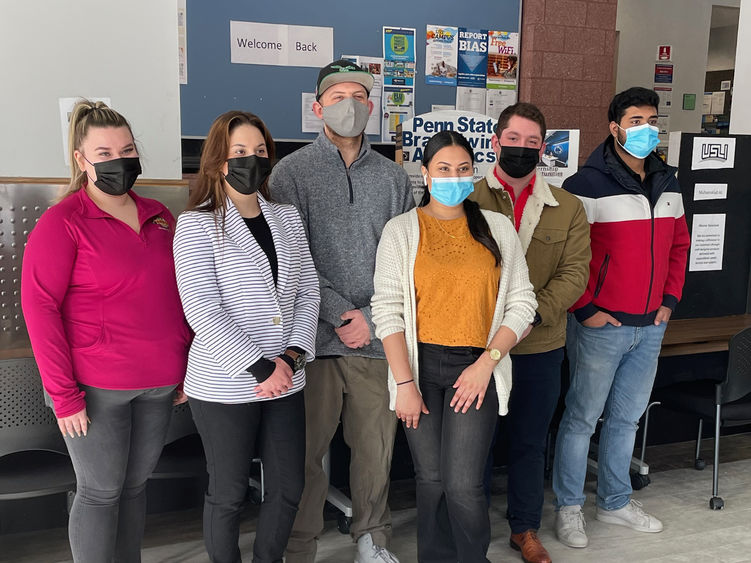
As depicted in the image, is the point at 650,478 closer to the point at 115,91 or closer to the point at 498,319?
the point at 498,319

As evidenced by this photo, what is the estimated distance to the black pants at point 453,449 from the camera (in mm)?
2242

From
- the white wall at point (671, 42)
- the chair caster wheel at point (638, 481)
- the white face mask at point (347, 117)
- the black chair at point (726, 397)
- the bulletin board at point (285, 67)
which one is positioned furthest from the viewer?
the white wall at point (671, 42)

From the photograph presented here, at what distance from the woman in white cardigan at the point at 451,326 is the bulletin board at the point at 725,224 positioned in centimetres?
199

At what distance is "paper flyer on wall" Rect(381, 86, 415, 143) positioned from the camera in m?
5.42

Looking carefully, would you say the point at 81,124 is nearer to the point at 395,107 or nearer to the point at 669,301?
the point at 669,301

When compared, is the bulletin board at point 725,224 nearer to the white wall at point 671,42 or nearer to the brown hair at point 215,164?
the brown hair at point 215,164

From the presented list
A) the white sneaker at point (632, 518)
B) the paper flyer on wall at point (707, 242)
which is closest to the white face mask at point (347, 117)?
the white sneaker at point (632, 518)

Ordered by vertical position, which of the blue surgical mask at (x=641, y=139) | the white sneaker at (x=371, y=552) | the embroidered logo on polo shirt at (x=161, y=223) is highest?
the blue surgical mask at (x=641, y=139)

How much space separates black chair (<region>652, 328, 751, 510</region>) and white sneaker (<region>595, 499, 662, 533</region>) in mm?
413

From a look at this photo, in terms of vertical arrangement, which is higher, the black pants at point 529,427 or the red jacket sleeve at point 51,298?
the red jacket sleeve at point 51,298

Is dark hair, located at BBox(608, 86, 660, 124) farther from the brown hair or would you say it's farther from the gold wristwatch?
the brown hair

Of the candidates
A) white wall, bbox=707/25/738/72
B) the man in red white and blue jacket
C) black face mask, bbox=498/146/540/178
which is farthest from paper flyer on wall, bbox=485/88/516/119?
white wall, bbox=707/25/738/72

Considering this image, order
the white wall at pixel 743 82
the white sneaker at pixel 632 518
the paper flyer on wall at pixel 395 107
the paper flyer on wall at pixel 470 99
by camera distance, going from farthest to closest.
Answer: the paper flyer on wall at pixel 470 99 < the paper flyer on wall at pixel 395 107 < the white wall at pixel 743 82 < the white sneaker at pixel 632 518

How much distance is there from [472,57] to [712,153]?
7.09 feet
